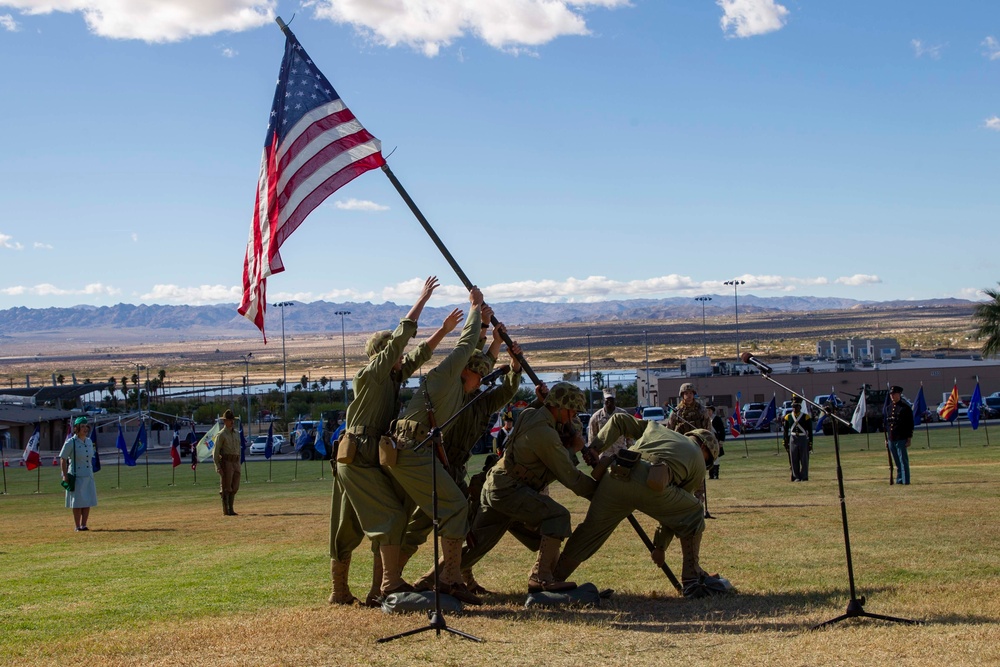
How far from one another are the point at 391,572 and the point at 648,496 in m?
2.08

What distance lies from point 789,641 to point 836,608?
115cm

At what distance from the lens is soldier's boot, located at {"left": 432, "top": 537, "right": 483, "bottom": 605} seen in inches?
336

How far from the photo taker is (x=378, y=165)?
32.2 feet

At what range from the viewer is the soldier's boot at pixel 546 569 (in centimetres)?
856

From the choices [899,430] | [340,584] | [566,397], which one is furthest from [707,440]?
[899,430]

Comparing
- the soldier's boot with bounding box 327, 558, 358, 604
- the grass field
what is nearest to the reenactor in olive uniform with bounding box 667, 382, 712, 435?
the grass field

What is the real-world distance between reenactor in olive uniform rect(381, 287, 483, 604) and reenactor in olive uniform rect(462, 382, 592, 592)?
0.43 m

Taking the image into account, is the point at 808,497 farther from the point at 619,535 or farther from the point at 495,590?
the point at 495,590

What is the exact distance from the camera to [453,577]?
8.56 meters

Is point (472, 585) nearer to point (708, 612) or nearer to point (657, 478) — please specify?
point (657, 478)

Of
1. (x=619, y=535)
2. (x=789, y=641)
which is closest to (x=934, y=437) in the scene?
(x=619, y=535)

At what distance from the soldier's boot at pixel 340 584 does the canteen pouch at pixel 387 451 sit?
1076 mm

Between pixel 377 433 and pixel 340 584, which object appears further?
pixel 340 584

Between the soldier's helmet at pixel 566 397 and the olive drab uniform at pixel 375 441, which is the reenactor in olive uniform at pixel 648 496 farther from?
the olive drab uniform at pixel 375 441
